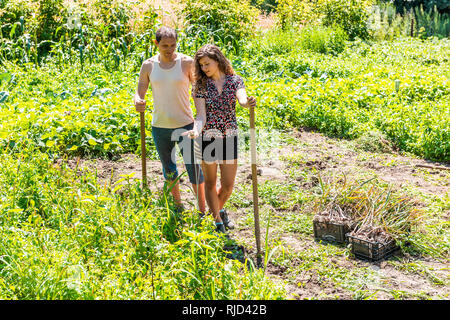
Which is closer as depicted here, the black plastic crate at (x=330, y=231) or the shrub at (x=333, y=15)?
the black plastic crate at (x=330, y=231)

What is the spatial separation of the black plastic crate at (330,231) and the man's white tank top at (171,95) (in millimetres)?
1446

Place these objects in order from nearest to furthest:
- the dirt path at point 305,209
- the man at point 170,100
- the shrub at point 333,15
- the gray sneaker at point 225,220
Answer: the dirt path at point 305,209
the man at point 170,100
the gray sneaker at point 225,220
the shrub at point 333,15

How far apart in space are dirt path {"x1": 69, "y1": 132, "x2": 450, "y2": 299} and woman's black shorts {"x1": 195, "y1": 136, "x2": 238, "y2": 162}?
0.61 m

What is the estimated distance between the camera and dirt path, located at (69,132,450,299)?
418cm

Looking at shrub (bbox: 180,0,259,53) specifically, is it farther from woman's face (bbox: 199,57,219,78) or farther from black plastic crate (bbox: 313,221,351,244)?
black plastic crate (bbox: 313,221,351,244)

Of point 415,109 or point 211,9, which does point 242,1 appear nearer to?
point 211,9

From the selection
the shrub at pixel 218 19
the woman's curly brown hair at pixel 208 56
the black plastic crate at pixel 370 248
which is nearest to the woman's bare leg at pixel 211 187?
the woman's curly brown hair at pixel 208 56

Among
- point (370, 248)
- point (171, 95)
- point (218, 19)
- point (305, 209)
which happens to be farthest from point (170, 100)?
point (218, 19)

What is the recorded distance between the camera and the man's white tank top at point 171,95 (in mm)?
4789

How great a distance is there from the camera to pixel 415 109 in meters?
7.68

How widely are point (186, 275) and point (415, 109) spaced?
4.95 meters

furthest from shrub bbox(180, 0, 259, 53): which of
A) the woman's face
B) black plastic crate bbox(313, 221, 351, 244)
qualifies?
black plastic crate bbox(313, 221, 351, 244)

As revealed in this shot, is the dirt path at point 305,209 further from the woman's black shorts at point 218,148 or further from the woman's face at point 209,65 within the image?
the woman's face at point 209,65

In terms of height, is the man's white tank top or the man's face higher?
the man's face
